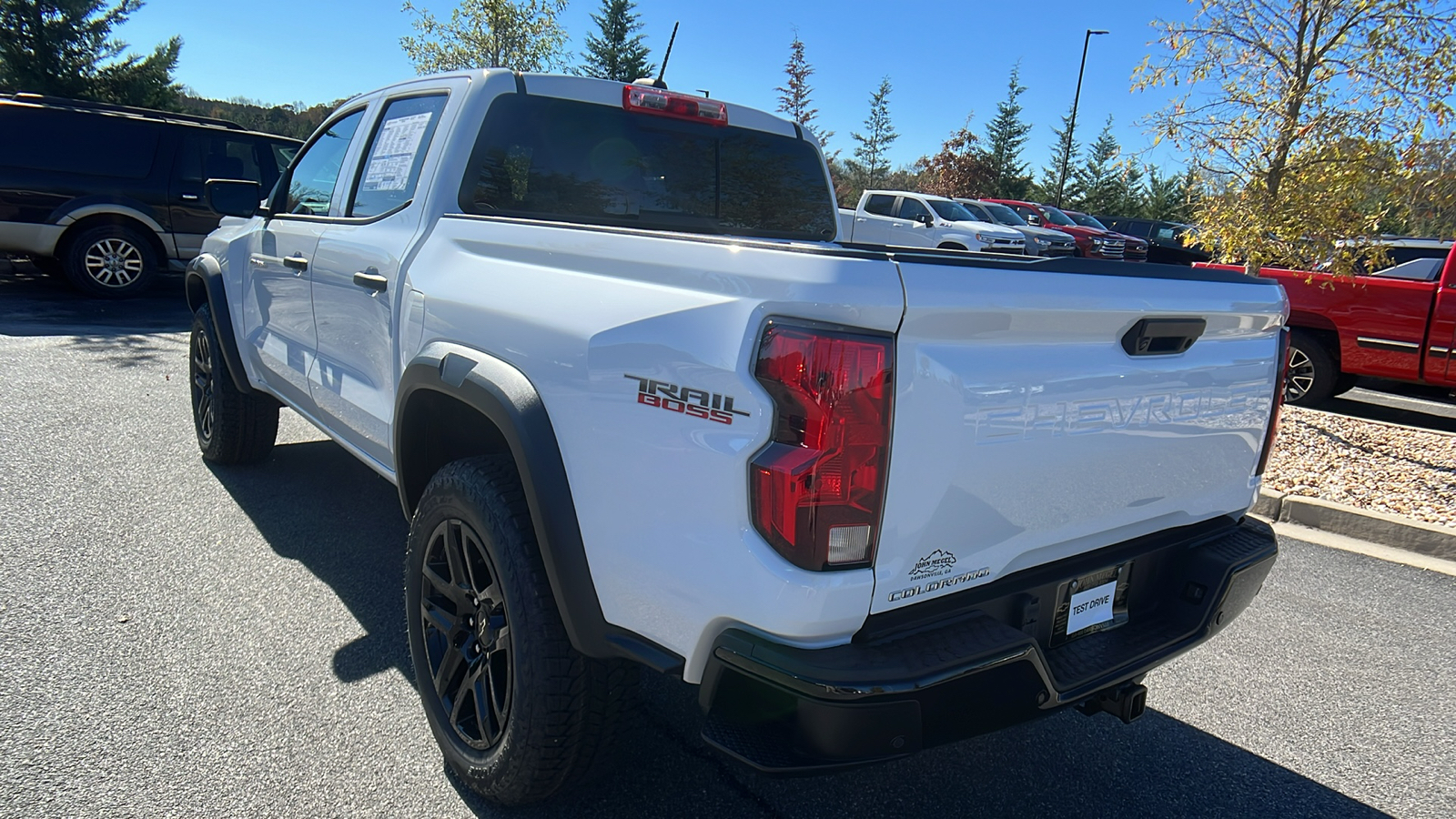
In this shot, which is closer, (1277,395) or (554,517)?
(554,517)

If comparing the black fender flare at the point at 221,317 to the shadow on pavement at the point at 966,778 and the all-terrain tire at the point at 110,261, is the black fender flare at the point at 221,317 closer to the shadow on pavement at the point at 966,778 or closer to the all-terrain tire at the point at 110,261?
the shadow on pavement at the point at 966,778

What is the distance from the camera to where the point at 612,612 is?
2.00m

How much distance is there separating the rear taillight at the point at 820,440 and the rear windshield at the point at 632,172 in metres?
1.74

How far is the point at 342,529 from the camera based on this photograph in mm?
4262

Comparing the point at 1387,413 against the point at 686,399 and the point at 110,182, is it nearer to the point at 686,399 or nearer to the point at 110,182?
the point at 686,399

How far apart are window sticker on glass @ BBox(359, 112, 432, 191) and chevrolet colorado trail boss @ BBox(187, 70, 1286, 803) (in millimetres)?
97

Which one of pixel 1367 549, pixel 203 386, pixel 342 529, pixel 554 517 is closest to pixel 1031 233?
pixel 1367 549

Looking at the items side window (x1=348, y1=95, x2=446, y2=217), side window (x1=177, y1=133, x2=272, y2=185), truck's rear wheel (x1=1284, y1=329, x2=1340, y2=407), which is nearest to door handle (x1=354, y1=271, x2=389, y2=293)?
side window (x1=348, y1=95, x2=446, y2=217)

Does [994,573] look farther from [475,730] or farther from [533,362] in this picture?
[475,730]

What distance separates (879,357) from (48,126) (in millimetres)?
11728

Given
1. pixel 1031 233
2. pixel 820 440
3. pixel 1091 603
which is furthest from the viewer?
pixel 1031 233

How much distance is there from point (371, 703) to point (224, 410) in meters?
2.60

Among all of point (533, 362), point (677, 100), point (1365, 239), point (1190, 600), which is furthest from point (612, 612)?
point (1365, 239)

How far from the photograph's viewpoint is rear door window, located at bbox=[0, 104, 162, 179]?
975 centimetres
